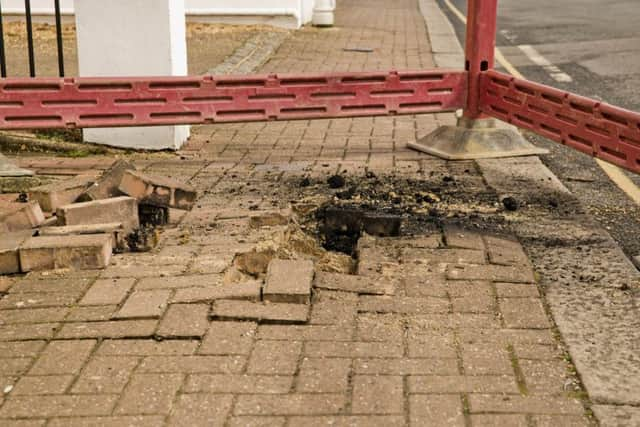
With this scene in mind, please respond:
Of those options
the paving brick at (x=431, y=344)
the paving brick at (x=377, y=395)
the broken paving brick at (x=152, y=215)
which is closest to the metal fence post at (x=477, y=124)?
the broken paving brick at (x=152, y=215)

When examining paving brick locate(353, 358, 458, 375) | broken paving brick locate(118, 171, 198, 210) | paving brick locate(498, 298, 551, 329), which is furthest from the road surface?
broken paving brick locate(118, 171, 198, 210)

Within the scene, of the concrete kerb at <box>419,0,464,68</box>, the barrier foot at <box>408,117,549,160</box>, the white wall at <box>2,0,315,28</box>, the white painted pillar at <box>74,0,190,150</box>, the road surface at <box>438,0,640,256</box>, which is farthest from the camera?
the white wall at <box>2,0,315,28</box>

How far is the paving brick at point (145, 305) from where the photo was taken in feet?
13.4

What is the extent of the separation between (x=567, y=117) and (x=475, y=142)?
3.24 feet

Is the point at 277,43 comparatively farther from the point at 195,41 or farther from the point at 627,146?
the point at 627,146

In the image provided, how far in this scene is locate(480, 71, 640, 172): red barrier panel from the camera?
226 inches

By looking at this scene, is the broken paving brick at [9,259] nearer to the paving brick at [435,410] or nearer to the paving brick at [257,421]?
the paving brick at [257,421]

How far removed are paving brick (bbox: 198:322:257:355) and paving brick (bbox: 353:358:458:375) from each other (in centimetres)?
45

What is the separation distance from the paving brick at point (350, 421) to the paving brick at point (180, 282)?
1.26 metres

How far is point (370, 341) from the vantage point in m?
3.90

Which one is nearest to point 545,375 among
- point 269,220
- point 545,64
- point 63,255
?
point 269,220

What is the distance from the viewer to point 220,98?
7059mm

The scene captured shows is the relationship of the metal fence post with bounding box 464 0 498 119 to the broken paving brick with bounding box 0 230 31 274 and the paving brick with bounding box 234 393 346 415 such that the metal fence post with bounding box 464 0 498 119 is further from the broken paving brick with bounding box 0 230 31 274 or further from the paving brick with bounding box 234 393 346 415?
the paving brick with bounding box 234 393 346 415

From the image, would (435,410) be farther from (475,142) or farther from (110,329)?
(475,142)
